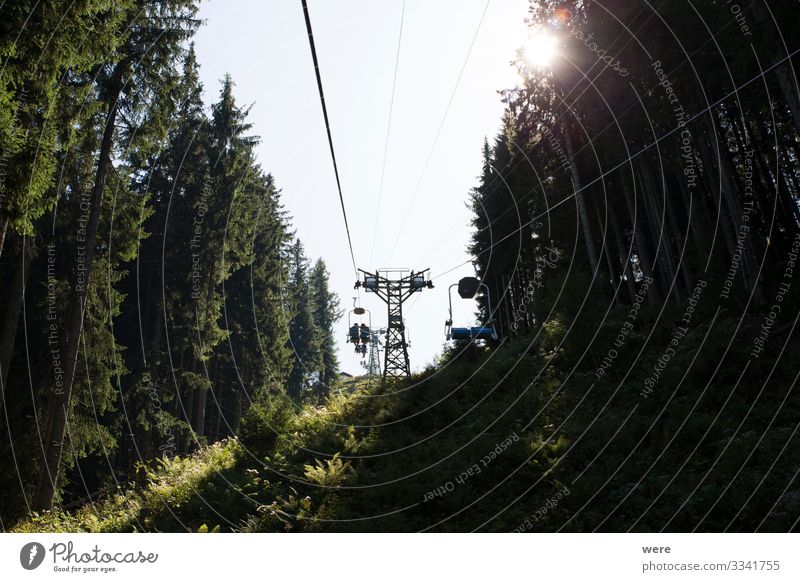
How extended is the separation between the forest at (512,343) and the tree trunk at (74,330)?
79mm

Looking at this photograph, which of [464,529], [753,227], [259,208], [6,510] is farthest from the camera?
[259,208]

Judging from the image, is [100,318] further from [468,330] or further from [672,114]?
[672,114]

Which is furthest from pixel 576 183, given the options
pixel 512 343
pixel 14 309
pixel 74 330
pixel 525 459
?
pixel 14 309

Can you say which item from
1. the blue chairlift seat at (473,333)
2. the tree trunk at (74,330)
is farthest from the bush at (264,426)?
the blue chairlift seat at (473,333)

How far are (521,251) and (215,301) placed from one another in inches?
823

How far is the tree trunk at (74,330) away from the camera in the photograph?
14.8 metres

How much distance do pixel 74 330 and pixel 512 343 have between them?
17.7 meters

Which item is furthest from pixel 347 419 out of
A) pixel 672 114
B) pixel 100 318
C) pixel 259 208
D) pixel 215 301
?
pixel 259 208

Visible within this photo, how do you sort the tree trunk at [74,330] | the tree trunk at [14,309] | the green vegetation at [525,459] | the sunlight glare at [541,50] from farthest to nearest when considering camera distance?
the sunlight glare at [541,50] → the tree trunk at [14,309] → the tree trunk at [74,330] → the green vegetation at [525,459]

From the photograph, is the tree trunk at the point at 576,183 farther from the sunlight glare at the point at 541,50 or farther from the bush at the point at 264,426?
the bush at the point at 264,426

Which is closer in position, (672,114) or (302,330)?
(672,114)

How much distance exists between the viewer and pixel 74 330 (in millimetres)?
15336

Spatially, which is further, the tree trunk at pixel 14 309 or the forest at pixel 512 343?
the tree trunk at pixel 14 309

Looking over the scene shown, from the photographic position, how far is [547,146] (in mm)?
25406
